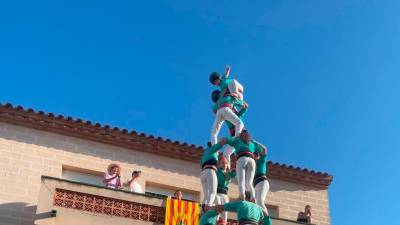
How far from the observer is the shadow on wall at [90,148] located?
701 inches

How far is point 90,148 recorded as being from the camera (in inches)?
728

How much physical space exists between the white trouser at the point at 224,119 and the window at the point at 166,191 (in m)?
6.30

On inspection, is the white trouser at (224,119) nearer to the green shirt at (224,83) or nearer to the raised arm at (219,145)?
the green shirt at (224,83)

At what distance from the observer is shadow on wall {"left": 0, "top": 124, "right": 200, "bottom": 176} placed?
17812mm

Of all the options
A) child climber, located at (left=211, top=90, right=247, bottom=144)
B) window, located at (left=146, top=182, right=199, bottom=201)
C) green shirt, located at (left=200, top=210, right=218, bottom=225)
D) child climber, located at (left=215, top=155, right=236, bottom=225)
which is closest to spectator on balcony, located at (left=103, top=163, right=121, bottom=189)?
window, located at (left=146, top=182, right=199, bottom=201)

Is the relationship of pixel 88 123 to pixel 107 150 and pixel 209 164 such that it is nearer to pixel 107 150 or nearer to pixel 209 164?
pixel 107 150

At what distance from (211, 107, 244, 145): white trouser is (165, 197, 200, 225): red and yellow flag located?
3741 millimetres

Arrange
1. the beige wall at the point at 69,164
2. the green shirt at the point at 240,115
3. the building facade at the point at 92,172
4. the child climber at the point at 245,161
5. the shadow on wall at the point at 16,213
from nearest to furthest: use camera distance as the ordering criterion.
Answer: the child climber at the point at 245,161, the green shirt at the point at 240,115, the building facade at the point at 92,172, the shadow on wall at the point at 16,213, the beige wall at the point at 69,164

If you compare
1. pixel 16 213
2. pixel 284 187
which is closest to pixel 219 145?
pixel 16 213

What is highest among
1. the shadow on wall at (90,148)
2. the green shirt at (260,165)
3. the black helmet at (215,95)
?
the shadow on wall at (90,148)

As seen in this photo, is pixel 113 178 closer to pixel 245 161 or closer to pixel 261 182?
pixel 261 182

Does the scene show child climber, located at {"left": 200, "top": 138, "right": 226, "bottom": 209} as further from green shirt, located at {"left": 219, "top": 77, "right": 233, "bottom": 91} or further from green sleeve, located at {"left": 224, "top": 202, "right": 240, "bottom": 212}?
green shirt, located at {"left": 219, "top": 77, "right": 233, "bottom": 91}

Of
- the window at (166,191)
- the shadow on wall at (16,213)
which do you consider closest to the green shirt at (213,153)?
the shadow on wall at (16,213)

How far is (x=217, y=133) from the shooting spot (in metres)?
12.9
